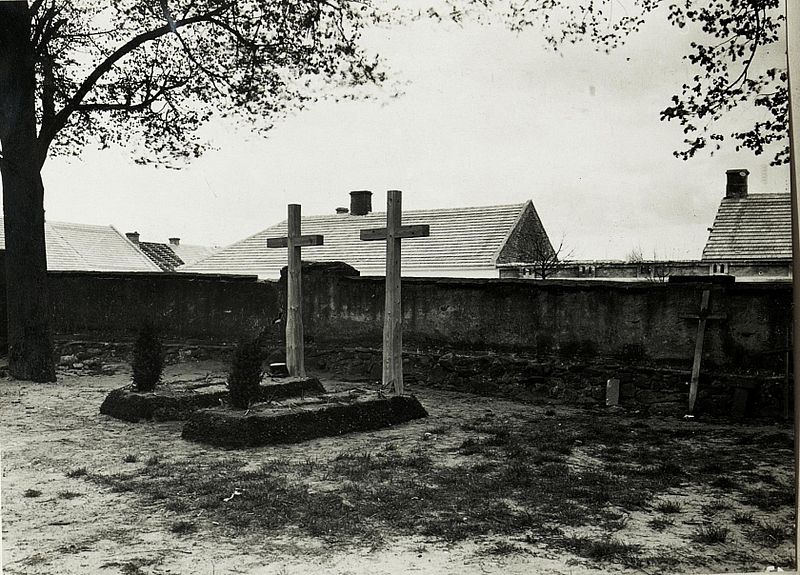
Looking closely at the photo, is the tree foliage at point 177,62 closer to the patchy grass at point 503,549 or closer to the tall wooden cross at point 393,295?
the tall wooden cross at point 393,295

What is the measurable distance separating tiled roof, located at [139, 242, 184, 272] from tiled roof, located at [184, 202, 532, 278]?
193 millimetres

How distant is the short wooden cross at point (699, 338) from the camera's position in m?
5.04

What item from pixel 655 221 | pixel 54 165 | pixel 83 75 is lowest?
pixel 655 221

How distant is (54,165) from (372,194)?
1862 millimetres

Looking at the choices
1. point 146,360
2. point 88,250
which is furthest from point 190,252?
point 146,360

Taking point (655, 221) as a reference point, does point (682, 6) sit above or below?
above

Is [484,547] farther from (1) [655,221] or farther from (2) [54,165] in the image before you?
(2) [54,165]

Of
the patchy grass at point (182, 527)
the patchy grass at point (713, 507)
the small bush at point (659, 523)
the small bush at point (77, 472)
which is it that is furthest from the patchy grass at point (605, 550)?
the small bush at point (77, 472)

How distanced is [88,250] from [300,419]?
5.82 feet

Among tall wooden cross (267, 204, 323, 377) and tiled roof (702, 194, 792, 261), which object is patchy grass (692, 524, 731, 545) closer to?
tiled roof (702, 194, 792, 261)

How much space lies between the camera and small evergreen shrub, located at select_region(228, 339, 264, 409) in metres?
4.51

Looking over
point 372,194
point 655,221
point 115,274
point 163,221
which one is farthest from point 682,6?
point 115,274

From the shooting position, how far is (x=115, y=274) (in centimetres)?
507

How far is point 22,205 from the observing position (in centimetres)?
448
